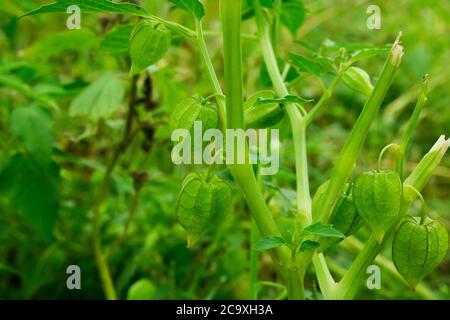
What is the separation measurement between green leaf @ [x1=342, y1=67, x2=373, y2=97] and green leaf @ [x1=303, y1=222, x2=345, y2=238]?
0.46 feet

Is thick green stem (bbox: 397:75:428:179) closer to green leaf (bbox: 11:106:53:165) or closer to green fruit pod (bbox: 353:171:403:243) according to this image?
green fruit pod (bbox: 353:171:403:243)

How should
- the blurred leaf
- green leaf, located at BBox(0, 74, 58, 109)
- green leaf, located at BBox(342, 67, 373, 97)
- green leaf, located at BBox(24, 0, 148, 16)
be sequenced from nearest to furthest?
1. green leaf, located at BBox(24, 0, 148, 16)
2. green leaf, located at BBox(342, 67, 373, 97)
3. green leaf, located at BBox(0, 74, 58, 109)
4. the blurred leaf

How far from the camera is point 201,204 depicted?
0.49 m

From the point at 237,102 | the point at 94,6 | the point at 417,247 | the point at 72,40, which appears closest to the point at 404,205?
the point at 417,247

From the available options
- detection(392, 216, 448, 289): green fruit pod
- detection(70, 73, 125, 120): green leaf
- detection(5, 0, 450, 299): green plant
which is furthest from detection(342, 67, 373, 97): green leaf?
detection(70, 73, 125, 120): green leaf

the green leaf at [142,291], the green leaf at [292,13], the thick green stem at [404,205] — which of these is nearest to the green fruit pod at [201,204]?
the thick green stem at [404,205]

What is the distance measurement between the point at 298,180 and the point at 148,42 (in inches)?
6.9

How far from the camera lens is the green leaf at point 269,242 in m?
0.48

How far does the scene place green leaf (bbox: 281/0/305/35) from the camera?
0.66 m

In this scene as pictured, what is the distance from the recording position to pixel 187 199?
0.50 m

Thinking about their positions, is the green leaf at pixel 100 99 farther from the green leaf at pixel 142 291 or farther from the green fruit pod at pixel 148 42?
the green fruit pod at pixel 148 42

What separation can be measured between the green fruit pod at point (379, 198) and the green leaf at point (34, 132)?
433 millimetres

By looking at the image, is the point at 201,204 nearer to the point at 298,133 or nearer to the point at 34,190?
the point at 298,133

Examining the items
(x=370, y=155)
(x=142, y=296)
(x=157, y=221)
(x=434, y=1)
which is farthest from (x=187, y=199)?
(x=434, y=1)
